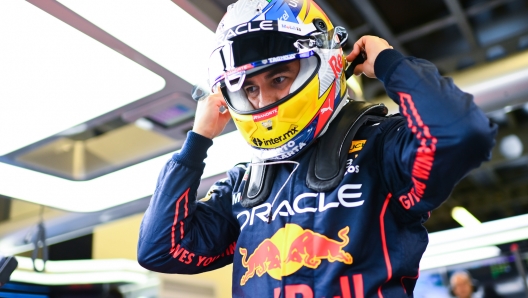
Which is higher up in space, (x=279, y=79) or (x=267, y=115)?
(x=279, y=79)

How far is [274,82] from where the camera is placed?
1.27m

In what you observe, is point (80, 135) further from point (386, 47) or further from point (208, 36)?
point (386, 47)

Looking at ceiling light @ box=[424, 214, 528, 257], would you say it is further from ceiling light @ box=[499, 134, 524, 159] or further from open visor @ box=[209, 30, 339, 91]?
open visor @ box=[209, 30, 339, 91]

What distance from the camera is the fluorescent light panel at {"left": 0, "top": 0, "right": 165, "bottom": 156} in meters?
1.47

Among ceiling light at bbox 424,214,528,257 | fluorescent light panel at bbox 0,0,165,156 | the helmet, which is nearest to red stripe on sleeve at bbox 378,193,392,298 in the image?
the helmet

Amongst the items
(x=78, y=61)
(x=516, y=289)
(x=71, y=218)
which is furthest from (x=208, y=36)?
(x=516, y=289)

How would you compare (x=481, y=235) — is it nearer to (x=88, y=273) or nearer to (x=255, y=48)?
(x=255, y=48)

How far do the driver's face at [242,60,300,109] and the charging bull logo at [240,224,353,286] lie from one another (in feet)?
1.04

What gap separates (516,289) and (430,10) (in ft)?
6.97

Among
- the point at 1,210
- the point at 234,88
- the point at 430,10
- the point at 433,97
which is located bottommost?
the point at 433,97

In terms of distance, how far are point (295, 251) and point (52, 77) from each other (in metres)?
1.13

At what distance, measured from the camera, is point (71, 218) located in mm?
3035

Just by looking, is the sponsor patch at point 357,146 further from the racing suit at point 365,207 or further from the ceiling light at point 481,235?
the ceiling light at point 481,235

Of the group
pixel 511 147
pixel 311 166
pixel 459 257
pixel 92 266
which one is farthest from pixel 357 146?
pixel 511 147
